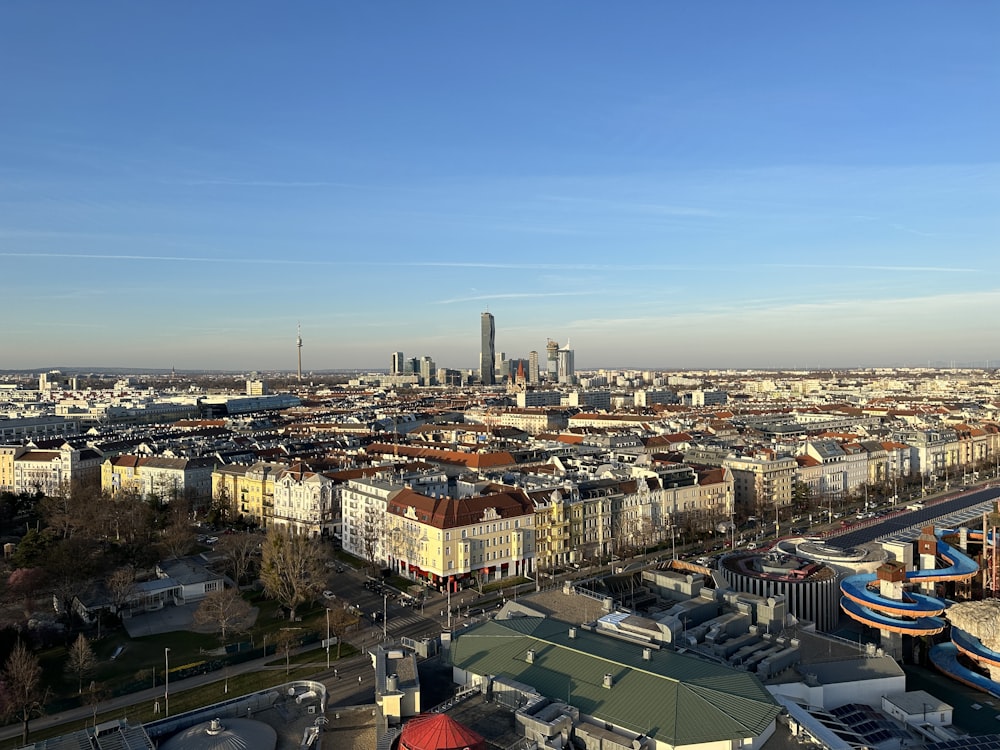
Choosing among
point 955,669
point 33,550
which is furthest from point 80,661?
point 955,669

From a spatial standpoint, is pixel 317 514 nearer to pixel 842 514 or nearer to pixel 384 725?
pixel 384 725

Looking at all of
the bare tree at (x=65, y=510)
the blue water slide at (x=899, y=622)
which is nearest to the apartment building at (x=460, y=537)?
the blue water slide at (x=899, y=622)

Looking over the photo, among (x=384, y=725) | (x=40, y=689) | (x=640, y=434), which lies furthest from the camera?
(x=640, y=434)

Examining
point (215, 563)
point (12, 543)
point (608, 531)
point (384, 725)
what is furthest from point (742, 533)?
point (12, 543)

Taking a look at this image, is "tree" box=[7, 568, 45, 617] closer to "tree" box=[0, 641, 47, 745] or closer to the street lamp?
the street lamp

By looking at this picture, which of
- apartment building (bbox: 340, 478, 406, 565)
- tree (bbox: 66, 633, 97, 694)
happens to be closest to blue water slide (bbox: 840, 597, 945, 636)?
apartment building (bbox: 340, 478, 406, 565)

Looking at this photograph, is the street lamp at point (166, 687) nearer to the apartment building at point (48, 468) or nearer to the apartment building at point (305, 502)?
the apartment building at point (305, 502)
